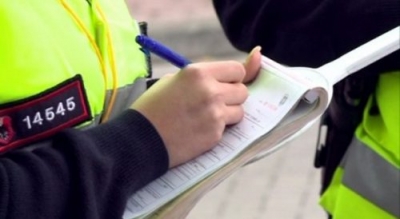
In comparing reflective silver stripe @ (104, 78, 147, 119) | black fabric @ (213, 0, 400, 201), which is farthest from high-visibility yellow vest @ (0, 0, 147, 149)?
black fabric @ (213, 0, 400, 201)

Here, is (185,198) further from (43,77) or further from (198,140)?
(43,77)

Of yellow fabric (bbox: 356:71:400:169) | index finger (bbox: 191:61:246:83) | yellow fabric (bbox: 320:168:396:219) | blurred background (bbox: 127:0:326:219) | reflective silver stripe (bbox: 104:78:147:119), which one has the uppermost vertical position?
index finger (bbox: 191:61:246:83)

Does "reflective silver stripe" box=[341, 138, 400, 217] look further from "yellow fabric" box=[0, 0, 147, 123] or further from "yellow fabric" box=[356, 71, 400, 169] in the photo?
"yellow fabric" box=[0, 0, 147, 123]

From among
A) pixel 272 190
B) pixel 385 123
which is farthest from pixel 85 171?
pixel 272 190

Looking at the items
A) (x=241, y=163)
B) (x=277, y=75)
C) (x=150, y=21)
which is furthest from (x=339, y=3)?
(x=150, y=21)

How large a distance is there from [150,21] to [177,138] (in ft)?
11.6

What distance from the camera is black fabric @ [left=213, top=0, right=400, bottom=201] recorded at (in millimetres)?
1516

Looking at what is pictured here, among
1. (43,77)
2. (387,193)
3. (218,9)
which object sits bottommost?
(387,193)

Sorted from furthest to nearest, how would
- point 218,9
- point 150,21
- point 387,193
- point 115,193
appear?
1. point 150,21
2. point 218,9
3. point 387,193
4. point 115,193

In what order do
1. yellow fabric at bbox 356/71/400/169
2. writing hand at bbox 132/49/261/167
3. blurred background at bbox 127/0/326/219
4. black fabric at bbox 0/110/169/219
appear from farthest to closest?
1. blurred background at bbox 127/0/326/219
2. yellow fabric at bbox 356/71/400/169
3. writing hand at bbox 132/49/261/167
4. black fabric at bbox 0/110/169/219

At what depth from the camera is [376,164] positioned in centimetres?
154

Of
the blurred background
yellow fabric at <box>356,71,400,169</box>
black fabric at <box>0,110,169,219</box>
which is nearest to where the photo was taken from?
black fabric at <box>0,110,169,219</box>

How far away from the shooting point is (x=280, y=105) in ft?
3.79

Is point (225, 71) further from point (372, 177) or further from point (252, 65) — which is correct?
point (372, 177)
